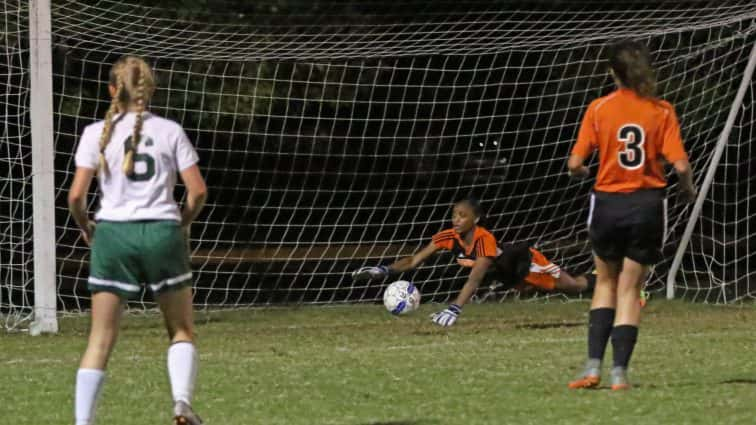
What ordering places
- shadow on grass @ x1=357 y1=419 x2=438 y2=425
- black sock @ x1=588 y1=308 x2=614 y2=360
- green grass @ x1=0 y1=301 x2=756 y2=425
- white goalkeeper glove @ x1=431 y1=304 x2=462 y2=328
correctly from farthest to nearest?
white goalkeeper glove @ x1=431 y1=304 x2=462 y2=328 → black sock @ x1=588 y1=308 x2=614 y2=360 → green grass @ x1=0 y1=301 x2=756 y2=425 → shadow on grass @ x1=357 y1=419 x2=438 y2=425

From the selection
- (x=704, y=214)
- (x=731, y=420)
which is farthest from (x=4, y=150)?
(x=731, y=420)

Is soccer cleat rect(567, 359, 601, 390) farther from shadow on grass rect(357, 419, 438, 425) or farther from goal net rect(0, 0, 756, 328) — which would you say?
goal net rect(0, 0, 756, 328)

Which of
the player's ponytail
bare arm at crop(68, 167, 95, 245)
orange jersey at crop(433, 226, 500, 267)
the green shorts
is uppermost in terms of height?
the player's ponytail

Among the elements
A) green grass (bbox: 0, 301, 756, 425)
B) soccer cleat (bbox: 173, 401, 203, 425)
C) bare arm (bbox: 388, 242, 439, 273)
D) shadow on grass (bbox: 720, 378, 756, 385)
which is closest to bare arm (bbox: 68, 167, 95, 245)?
soccer cleat (bbox: 173, 401, 203, 425)

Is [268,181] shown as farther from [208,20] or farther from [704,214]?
[704,214]

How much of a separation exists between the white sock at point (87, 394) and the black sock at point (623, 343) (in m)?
2.64

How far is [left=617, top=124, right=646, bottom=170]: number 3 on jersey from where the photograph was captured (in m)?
7.12

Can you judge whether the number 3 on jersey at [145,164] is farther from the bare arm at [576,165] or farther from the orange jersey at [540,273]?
the orange jersey at [540,273]

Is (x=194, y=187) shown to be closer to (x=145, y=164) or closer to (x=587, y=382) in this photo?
(x=145, y=164)

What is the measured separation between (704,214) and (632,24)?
246 cm

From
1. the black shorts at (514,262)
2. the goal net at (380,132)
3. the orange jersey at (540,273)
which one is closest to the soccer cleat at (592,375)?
the black shorts at (514,262)

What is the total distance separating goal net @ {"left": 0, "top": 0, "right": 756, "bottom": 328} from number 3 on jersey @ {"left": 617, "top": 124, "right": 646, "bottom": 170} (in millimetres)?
6884

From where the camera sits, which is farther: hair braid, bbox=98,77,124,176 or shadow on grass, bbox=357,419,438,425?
shadow on grass, bbox=357,419,438,425

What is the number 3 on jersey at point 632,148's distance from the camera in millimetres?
7125
